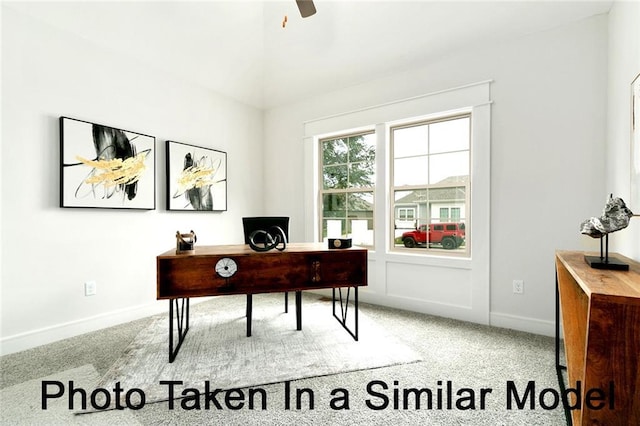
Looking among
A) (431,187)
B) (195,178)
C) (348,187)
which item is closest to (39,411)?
(195,178)

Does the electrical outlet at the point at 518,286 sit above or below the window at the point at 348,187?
below

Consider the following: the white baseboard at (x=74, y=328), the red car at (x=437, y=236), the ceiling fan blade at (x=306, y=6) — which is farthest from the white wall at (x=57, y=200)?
the red car at (x=437, y=236)

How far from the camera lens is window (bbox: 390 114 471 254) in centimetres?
321

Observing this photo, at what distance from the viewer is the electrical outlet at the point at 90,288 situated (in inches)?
110

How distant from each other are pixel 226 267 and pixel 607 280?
6.65ft

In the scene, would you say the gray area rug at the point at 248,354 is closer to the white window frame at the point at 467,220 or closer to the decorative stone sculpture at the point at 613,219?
the white window frame at the point at 467,220

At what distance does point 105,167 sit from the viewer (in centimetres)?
288

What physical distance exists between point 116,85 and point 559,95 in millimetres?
3975

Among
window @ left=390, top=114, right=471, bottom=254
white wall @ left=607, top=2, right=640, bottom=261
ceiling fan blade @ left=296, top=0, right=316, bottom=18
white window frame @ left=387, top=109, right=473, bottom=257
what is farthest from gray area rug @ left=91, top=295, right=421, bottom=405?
ceiling fan blade @ left=296, top=0, right=316, bottom=18

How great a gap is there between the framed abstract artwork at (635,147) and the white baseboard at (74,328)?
3949 millimetres

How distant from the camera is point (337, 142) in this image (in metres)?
4.10

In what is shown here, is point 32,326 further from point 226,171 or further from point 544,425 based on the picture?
point 544,425

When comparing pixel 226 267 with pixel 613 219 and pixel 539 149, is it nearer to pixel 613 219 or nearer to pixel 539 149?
pixel 613 219

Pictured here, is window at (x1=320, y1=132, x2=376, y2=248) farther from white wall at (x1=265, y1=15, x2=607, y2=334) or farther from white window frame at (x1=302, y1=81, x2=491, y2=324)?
white wall at (x1=265, y1=15, x2=607, y2=334)
